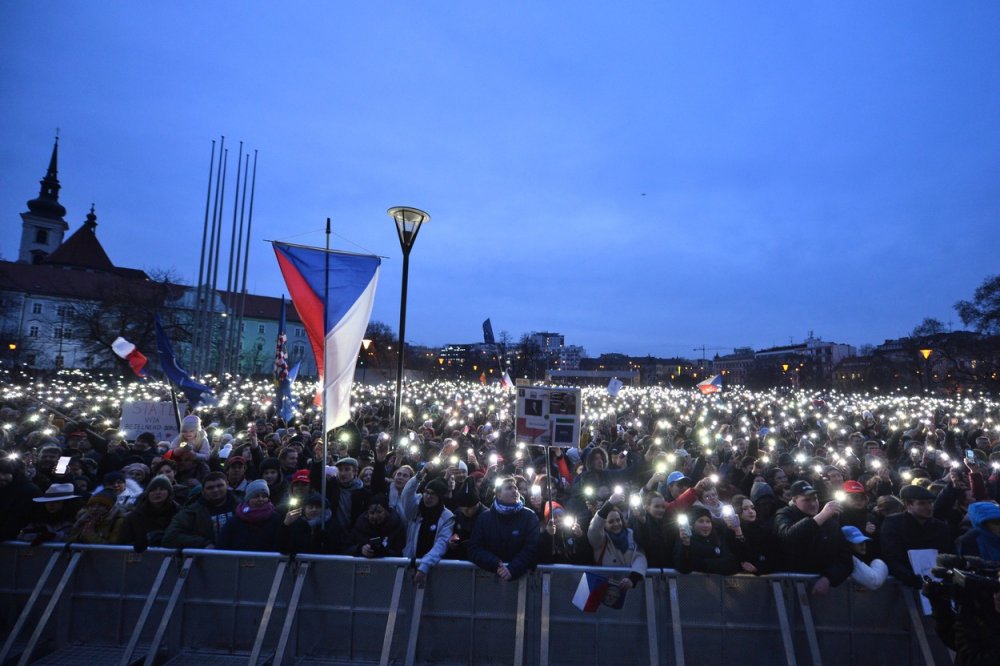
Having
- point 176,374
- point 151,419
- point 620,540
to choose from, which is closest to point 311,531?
point 620,540

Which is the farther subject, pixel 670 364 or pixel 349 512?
pixel 670 364

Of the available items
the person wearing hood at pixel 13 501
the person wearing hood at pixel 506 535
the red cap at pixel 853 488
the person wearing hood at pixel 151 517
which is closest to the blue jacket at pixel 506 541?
the person wearing hood at pixel 506 535

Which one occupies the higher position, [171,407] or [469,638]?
[171,407]

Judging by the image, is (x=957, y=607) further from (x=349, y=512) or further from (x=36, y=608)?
(x=36, y=608)

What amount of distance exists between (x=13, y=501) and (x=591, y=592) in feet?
19.7

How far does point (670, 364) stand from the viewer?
622ft

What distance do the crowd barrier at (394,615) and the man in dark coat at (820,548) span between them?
16cm

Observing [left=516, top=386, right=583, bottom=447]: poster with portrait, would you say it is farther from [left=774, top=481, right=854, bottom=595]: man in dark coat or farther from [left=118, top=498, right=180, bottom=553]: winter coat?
[left=118, top=498, right=180, bottom=553]: winter coat

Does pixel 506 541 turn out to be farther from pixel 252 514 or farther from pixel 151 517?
pixel 151 517

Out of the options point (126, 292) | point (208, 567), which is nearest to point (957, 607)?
point (208, 567)

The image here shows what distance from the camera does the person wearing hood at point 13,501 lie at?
552 centimetres

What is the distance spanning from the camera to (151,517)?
5.72 meters

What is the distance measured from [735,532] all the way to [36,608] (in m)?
7.00

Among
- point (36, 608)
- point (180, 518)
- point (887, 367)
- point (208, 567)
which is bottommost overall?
point (36, 608)
